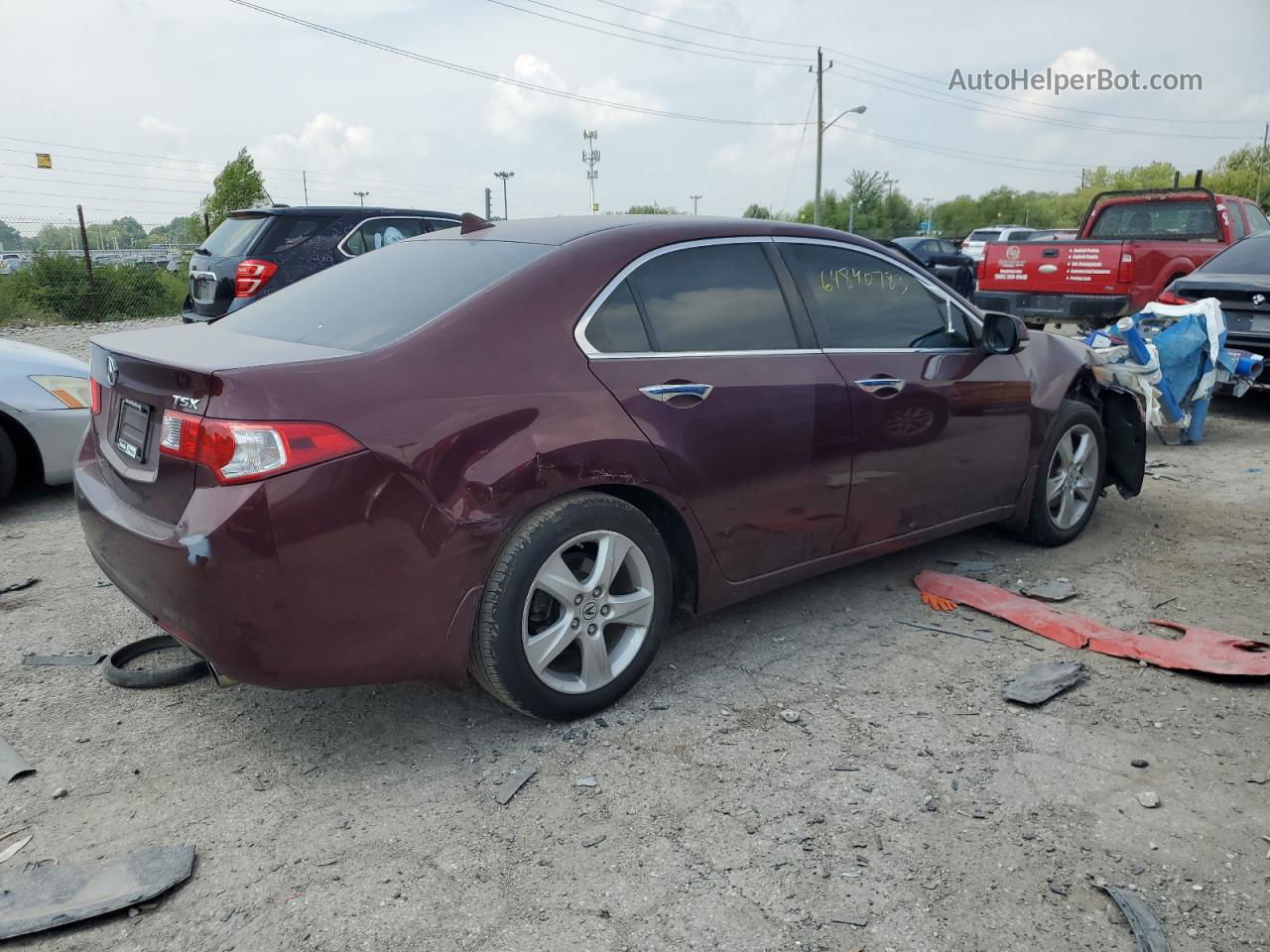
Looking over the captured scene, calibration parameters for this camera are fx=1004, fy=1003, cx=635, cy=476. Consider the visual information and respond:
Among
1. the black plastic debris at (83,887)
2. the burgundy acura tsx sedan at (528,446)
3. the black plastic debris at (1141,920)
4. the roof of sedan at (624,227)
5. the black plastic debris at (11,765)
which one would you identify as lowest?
the black plastic debris at (1141,920)

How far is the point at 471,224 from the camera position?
13.0ft

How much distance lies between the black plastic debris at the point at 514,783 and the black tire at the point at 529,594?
192mm

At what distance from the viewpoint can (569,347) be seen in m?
3.13

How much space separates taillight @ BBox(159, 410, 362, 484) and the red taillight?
6879 mm

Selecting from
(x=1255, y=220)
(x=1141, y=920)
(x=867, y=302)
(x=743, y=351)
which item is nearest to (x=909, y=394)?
(x=867, y=302)

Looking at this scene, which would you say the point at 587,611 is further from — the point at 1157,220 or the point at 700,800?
the point at 1157,220

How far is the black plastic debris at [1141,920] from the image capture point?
222cm

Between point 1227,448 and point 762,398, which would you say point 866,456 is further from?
point 1227,448

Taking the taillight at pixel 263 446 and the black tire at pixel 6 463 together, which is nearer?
the taillight at pixel 263 446

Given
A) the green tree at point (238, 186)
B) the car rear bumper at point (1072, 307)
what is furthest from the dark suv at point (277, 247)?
the green tree at point (238, 186)

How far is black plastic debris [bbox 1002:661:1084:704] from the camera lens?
341 centimetres

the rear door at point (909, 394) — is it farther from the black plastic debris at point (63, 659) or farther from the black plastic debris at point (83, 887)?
the black plastic debris at point (63, 659)

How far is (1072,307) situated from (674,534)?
29.1 ft

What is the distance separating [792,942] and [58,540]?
454 centimetres
